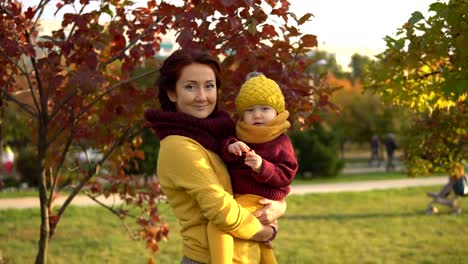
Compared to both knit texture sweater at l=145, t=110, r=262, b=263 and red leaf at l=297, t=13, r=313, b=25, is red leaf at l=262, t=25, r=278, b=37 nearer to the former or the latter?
A: red leaf at l=297, t=13, r=313, b=25

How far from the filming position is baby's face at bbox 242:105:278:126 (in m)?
2.42

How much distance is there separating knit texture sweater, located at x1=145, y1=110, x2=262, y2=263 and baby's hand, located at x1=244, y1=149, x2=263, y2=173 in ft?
0.45

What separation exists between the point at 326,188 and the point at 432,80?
10.8m

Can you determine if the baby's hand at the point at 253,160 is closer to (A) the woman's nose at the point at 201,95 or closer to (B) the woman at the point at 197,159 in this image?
(B) the woman at the point at 197,159

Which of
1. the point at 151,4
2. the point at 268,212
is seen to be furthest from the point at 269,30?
the point at 268,212

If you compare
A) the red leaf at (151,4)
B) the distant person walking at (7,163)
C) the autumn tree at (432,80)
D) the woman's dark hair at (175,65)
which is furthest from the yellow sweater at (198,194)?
the distant person walking at (7,163)

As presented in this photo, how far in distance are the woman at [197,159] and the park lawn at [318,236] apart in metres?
5.10

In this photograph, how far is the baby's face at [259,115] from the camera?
242cm

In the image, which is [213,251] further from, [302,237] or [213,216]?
[302,237]

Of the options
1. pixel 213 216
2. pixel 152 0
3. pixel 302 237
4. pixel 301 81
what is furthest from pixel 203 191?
pixel 302 237

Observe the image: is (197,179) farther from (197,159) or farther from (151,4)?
(151,4)

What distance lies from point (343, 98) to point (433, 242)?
901 inches

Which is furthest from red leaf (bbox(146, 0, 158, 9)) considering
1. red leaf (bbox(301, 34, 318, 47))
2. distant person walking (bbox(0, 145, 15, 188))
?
distant person walking (bbox(0, 145, 15, 188))

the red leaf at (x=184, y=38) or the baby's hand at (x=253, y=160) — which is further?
the red leaf at (x=184, y=38)
